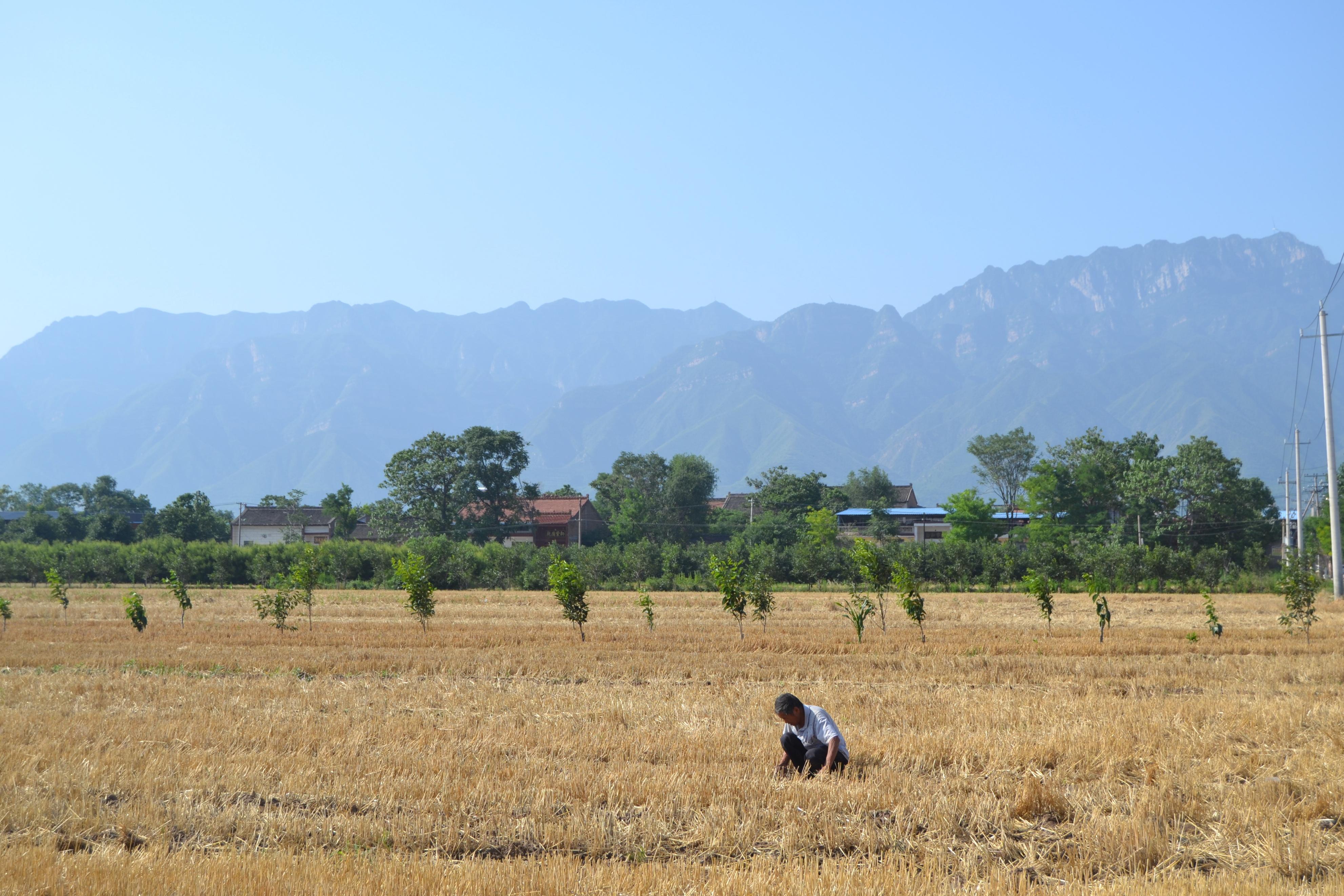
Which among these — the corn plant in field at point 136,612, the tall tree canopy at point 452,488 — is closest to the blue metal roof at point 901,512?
the tall tree canopy at point 452,488

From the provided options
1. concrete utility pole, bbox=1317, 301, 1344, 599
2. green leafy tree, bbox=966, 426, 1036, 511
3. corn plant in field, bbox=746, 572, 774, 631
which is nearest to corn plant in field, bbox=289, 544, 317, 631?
corn plant in field, bbox=746, 572, 774, 631

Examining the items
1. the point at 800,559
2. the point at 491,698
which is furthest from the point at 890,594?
the point at 491,698

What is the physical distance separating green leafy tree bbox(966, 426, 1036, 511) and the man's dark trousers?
501ft

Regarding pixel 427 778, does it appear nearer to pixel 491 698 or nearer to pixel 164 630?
pixel 491 698

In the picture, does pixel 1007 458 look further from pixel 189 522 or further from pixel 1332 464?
pixel 189 522

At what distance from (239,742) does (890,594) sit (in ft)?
151

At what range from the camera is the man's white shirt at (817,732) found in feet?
33.6

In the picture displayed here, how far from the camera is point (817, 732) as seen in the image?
10.3 metres

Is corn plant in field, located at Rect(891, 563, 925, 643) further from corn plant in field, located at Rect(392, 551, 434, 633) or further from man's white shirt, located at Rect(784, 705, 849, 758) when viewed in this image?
man's white shirt, located at Rect(784, 705, 849, 758)

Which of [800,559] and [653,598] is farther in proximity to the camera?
[800,559]

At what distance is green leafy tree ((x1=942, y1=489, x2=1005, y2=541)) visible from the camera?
9412 cm

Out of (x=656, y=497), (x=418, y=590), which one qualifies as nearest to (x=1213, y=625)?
(x=418, y=590)

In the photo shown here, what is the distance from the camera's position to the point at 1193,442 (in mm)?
86250

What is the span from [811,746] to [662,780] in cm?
171
